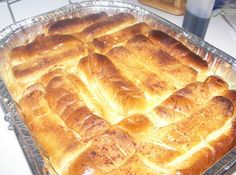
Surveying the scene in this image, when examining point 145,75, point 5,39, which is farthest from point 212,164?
point 5,39

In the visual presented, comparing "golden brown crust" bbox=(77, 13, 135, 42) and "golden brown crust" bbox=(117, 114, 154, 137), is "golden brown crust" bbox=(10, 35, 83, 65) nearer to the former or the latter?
"golden brown crust" bbox=(77, 13, 135, 42)

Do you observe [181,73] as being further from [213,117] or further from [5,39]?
[5,39]

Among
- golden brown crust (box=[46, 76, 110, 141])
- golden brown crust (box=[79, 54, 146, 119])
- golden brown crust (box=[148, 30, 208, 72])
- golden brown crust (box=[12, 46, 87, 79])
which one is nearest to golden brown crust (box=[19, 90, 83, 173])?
golden brown crust (box=[46, 76, 110, 141])

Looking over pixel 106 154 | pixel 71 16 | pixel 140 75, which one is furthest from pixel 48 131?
pixel 71 16

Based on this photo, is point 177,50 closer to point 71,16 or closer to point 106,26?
point 106,26

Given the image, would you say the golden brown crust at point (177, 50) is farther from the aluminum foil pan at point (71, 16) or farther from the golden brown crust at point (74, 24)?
the golden brown crust at point (74, 24)
